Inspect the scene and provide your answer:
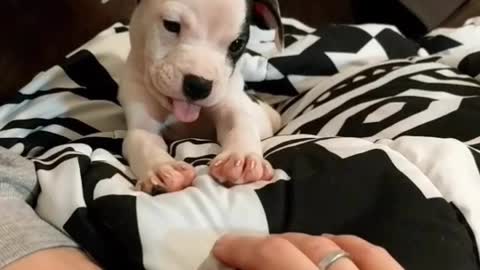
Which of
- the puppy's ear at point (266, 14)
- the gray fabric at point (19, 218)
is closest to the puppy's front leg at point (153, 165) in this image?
the gray fabric at point (19, 218)

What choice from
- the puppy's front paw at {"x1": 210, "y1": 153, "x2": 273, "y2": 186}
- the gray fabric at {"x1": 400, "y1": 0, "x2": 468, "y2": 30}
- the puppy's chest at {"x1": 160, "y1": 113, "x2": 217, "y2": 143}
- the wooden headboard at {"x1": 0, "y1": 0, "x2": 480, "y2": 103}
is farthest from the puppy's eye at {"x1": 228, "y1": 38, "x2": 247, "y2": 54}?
the gray fabric at {"x1": 400, "y1": 0, "x2": 468, "y2": 30}

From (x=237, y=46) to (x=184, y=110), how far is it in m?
0.11

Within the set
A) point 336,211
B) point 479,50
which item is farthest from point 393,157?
point 479,50

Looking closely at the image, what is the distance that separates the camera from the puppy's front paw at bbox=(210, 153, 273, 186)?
0.84 metres

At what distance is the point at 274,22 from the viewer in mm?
1186

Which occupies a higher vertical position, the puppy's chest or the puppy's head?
the puppy's head

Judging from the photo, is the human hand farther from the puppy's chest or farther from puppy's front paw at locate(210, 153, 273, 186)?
the puppy's chest

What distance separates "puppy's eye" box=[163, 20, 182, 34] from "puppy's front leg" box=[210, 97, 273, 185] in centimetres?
13

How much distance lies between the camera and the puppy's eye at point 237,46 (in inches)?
41.8

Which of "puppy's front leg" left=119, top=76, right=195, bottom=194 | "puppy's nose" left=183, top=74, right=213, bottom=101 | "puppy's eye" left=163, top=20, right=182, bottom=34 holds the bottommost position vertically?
"puppy's front leg" left=119, top=76, right=195, bottom=194

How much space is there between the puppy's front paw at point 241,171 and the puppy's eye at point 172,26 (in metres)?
0.23

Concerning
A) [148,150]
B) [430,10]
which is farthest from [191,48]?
[430,10]

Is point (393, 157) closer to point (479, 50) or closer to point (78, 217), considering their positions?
point (78, 217)

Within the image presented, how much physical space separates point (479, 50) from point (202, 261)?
0.85 meters
